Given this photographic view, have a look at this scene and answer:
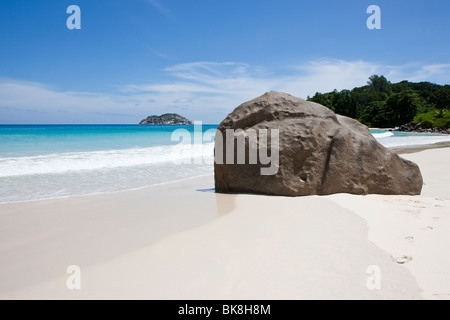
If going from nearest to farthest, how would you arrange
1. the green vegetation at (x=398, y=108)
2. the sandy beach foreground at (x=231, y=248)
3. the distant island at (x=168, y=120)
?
the sandy beach foreground at (x=231, y=248)
the green vegetation at (x=398, y=108)
the distant island at (x=168, y=120)

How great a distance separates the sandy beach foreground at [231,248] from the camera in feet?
8.00

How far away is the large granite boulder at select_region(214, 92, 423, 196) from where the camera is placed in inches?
223

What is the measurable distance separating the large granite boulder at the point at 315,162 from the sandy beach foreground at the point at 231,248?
0.40m

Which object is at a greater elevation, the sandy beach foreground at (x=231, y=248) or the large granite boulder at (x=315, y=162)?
the large granite boulder at (x=315, y=162)

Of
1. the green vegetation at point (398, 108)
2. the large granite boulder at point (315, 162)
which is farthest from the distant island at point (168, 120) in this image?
the large granite boulder at point (315, 162)

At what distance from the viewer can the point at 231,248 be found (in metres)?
3.20

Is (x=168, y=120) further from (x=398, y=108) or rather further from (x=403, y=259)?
(x=403, y=259)

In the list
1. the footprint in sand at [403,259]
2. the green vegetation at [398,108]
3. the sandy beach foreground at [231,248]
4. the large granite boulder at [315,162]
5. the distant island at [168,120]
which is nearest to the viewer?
the sandy beach foreground at [231,248]

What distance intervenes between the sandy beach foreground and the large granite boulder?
1.30ft

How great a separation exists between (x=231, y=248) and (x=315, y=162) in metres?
3.06

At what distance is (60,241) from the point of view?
3.61 metres

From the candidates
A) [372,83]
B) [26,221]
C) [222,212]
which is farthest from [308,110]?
[372,83]

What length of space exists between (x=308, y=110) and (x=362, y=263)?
12.7 ft

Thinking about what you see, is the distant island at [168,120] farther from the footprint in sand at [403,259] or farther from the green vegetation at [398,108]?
the footprint in sand at [403,259]
